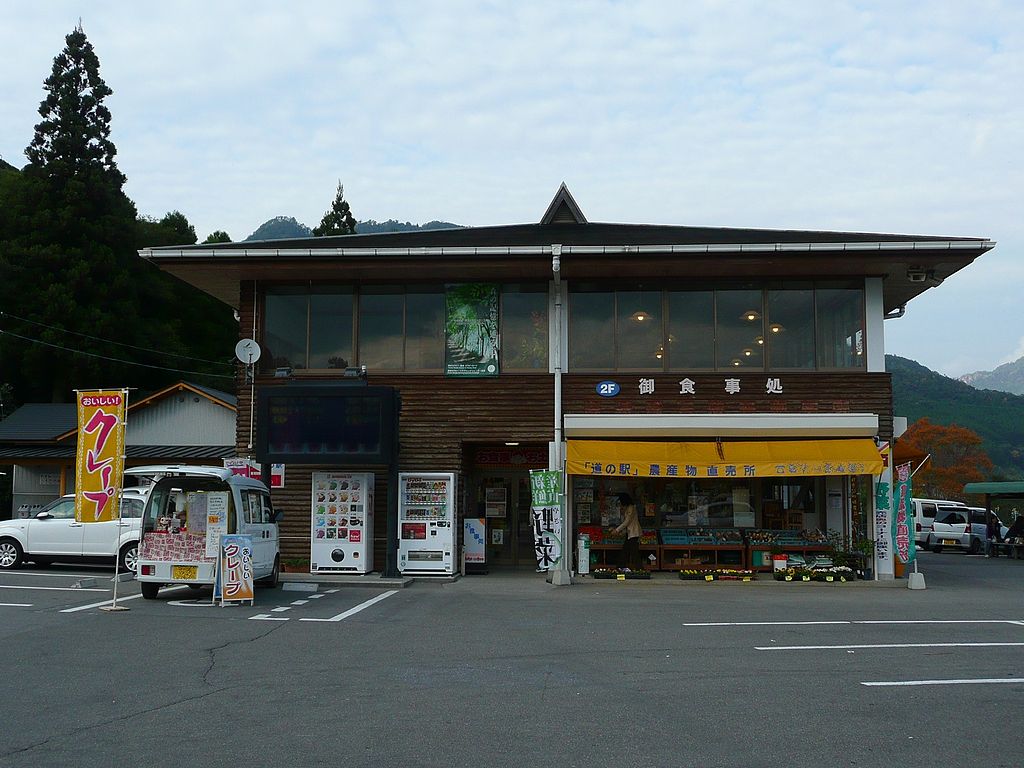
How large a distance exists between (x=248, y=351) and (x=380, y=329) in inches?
105

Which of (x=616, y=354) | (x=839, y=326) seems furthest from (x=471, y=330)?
(x=839, y=326)

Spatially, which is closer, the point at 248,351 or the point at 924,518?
the point at 248,351

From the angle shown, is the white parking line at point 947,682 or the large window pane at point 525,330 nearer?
the white parking line at point 947,682

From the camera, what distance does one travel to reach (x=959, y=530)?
33.4 meters

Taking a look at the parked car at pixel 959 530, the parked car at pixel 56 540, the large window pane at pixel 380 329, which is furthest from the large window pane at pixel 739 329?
the parked car at pixel 959 530

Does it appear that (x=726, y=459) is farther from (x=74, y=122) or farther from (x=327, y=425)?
(x=74, y=122)

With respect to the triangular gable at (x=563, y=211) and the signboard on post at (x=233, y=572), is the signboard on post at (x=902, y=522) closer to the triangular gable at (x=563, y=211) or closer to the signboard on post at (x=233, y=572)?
the triangular gable at (x=563, y=211)

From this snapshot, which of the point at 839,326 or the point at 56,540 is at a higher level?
the point at 839,326

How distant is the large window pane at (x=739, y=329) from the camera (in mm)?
18359

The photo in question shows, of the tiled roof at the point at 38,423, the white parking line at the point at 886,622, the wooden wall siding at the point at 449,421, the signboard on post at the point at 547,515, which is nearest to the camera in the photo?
the white parking line at the point at 886,622

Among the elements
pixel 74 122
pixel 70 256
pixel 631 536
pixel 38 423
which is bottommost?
pixel 631 536

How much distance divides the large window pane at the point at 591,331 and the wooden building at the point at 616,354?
3cm

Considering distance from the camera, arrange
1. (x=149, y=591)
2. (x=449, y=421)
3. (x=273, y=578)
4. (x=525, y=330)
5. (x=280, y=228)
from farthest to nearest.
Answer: (x=280, y=228), (x=525, y=330), (x=449, y=421), (x=273, y=578), (x=149, y=591)

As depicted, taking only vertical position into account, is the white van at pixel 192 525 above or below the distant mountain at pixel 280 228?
below
